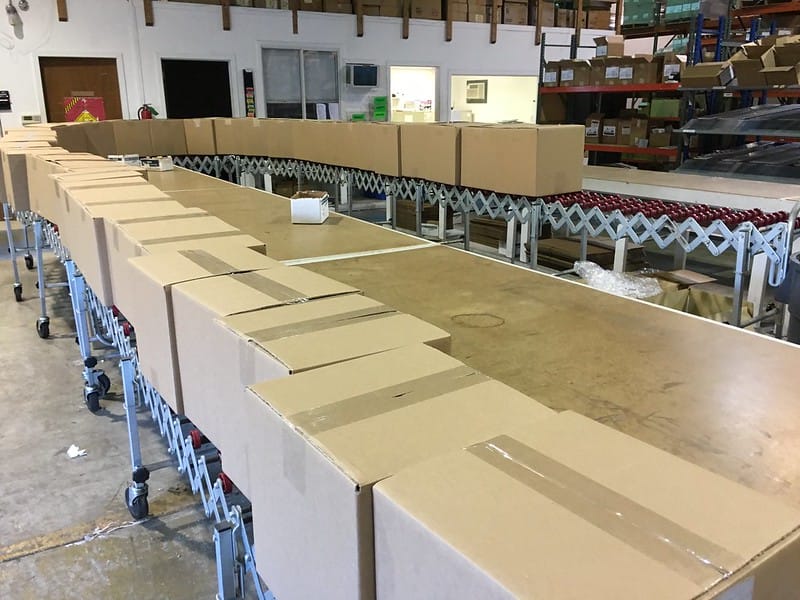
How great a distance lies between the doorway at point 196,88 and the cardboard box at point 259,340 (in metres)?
7.82

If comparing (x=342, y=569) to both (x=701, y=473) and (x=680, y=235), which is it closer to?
(x=701, y=473)

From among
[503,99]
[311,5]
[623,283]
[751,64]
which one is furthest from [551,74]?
[503,99]

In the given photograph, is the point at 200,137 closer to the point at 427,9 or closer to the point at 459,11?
the point at 427,9

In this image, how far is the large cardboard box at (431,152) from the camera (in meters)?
4.24

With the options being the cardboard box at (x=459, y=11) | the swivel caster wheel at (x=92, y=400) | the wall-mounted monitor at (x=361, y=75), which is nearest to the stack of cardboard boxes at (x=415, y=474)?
the swivel caster wheel at (x=92, y=400)

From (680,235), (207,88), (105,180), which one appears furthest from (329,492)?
(207,88)

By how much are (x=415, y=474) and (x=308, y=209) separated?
240cm

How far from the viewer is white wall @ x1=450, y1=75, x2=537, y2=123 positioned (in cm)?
1152

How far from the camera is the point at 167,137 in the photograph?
A: 19.9ft

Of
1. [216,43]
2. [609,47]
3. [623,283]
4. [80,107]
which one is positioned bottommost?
[623,283]

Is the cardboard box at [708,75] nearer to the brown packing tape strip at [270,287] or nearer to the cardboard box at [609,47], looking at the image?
the cardboard box at [609,47]

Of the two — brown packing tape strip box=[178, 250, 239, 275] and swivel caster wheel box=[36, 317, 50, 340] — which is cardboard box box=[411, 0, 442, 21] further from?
brown packing tape strip box=[178, 250, 239, 275]

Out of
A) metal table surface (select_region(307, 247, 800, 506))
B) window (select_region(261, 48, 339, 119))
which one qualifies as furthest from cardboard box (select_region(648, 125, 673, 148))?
metal table surface (select_region(307, 247, 800, 506))

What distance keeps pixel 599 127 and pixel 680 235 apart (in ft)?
13.5
